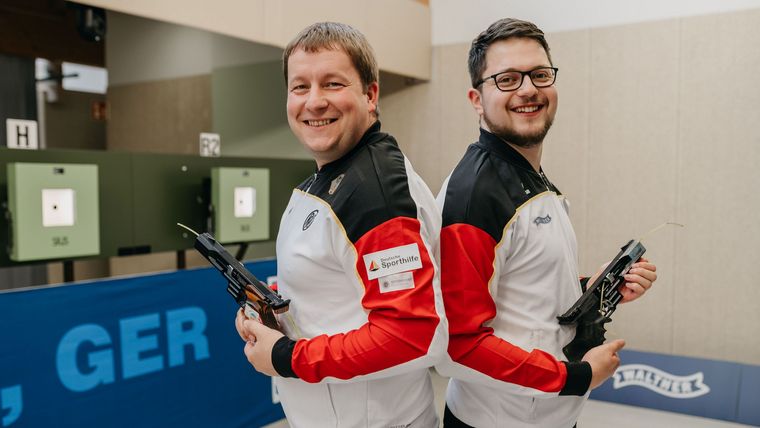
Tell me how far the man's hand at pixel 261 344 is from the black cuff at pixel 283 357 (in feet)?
0.05

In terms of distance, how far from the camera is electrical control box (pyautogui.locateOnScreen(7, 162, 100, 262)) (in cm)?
249

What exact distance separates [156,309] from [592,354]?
228cm

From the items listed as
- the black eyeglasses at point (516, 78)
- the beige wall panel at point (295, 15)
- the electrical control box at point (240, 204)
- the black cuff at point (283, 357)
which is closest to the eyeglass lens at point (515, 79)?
the black eyeglasses at point (516, 78)

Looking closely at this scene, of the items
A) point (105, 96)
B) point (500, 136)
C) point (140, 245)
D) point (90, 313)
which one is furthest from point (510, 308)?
point (105, 96)

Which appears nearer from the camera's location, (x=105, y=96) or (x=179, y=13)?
(x=179, y=13)

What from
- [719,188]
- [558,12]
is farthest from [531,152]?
[558,12]

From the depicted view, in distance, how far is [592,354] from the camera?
4.20ft

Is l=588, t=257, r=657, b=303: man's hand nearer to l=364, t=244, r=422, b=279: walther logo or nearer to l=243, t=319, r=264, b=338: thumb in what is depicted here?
l=364, t=244, r=422, b=279: walther logo

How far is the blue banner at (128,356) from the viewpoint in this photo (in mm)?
2436

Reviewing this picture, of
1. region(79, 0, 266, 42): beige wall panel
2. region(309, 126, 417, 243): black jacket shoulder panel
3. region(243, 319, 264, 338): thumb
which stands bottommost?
region(243, 319, 264, 338): thumb

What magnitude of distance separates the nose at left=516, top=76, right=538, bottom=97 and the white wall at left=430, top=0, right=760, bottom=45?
11.1ft

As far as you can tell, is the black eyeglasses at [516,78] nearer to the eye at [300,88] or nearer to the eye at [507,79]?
the eye at [507,79]

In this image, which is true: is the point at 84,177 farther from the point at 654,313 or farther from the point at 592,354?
the point at 654,313

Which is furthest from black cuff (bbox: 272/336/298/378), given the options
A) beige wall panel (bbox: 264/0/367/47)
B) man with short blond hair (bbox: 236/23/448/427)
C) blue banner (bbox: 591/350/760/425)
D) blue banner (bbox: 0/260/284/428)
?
blue banner (bbox: 591/350/760/425)
